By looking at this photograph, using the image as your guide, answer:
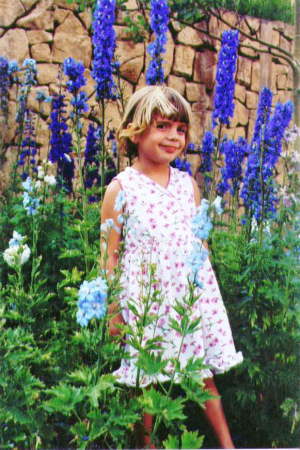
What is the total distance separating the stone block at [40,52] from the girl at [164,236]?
1004 millimetres

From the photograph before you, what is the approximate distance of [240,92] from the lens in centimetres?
280

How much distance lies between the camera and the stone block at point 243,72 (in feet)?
9.11

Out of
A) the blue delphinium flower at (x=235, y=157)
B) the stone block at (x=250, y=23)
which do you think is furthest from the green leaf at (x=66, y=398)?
the stone block at (x=250, y=23)

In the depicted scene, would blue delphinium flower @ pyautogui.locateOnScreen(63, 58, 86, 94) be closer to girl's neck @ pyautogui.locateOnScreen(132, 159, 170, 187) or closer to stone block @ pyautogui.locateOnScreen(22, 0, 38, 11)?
stone block @ pyautogui.locateOnScreen(22, 0, 38, 11)

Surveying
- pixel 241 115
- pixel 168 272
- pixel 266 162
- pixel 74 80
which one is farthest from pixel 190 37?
pixel 168 272

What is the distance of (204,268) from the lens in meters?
1.88

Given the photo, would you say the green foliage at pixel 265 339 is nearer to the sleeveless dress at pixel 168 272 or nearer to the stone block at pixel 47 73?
the sleeveless dress at pixel 168 272

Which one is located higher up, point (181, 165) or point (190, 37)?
point (190, 37)

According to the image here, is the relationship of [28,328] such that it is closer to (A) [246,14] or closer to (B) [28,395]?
(B) [28,395]

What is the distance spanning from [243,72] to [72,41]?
898 millimetres

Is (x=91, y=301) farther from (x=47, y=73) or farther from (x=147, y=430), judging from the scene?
(x=47, y=73)

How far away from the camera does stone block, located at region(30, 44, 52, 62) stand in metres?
2.72

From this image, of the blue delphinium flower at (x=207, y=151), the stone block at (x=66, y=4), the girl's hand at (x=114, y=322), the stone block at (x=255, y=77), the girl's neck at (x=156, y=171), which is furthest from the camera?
the blue delphinium flower at (x=207, y=151)

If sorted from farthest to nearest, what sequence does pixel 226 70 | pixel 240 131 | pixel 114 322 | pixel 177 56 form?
1. pixel 240 131
2. pixel 177 56
3. pixel 226 70
4. pixel 114 322
